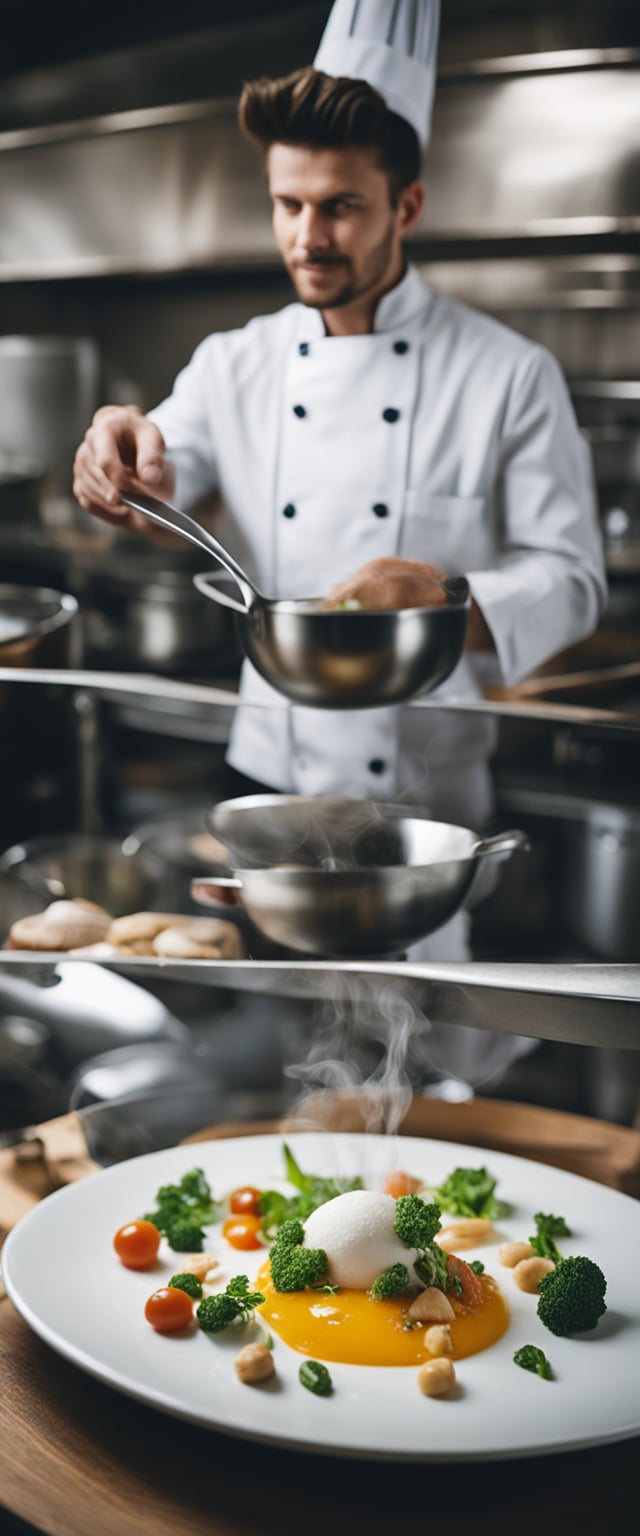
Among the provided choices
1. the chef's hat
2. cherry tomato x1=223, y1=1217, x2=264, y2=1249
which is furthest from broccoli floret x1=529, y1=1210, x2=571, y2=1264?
the chef's hat

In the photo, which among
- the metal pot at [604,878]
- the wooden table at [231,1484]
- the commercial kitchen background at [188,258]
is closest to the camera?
the wooden table at [231,1484]

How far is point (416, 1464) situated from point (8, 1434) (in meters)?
0.25

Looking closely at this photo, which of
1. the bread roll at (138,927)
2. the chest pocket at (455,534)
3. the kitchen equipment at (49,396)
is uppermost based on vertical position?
the kitchen equipment at (49,396)

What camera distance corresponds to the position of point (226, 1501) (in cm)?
84

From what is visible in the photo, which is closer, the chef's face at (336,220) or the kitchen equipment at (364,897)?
the kitchen equipment at (364,897)

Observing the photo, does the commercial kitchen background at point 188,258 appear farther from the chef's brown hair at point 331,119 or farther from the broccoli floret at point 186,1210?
the broccoli floret at point 186,1210

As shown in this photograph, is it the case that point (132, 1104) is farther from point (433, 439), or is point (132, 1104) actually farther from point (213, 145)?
point (213, 145)

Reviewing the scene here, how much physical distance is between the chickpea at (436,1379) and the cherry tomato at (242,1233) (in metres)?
0.23

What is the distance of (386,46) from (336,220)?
158 mm

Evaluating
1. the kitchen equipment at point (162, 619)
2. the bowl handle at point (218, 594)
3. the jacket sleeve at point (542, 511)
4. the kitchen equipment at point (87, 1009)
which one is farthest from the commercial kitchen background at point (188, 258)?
the bowl handle at point (218, 594)

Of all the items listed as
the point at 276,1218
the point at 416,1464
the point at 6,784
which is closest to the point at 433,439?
the point at 6,784

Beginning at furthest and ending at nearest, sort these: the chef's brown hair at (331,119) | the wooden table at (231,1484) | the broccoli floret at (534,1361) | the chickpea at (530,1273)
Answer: the chef's brown hair at (331,119), the chickpea at (530,1273), the broccoli floret at (534,1361), the wooden table at (231,1484)

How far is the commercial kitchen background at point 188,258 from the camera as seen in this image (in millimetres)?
1520

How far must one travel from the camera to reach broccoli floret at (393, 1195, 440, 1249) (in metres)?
1.01
